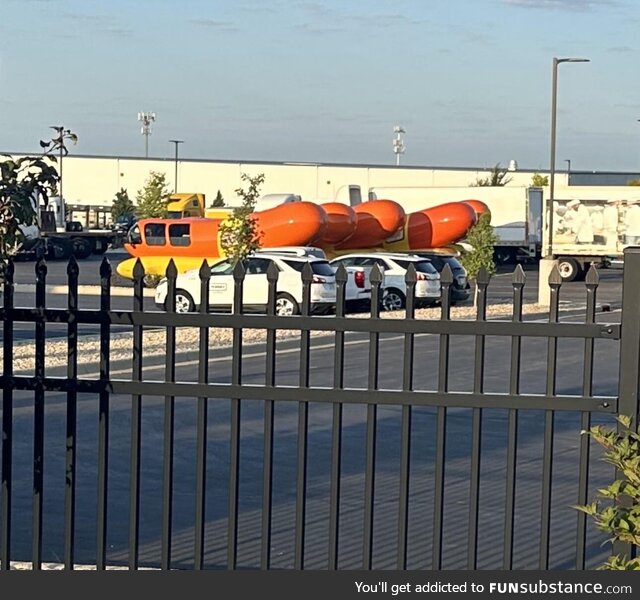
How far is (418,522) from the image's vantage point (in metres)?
7.93

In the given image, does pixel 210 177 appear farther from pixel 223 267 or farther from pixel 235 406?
pixel 235 406

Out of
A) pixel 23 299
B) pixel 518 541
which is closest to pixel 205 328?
pixel 518 541

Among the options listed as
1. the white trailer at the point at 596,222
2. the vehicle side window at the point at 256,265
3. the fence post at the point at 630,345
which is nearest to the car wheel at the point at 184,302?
the vehicle side window at the point at 256,265

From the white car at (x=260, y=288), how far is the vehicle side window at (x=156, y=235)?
332 inches

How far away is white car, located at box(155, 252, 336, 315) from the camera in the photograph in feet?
78.1

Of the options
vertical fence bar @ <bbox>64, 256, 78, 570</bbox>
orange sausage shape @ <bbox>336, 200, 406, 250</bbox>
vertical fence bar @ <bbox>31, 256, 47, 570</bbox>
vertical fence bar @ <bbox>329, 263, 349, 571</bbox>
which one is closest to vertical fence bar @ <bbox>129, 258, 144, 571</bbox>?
vertical fence bar @ <bbox>64, 256, 78, 570</bbox>

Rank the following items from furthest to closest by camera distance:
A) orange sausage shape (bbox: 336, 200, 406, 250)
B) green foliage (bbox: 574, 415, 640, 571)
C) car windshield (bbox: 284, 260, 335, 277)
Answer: orange sausage shape (bbox: 336, 200, 406, 250) → car windshield (bbox: 284, 260, 335, 277) → green foliage (bbox: 574, 415, 640, 571)

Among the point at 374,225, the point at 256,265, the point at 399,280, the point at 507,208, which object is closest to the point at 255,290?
the point at 256,265

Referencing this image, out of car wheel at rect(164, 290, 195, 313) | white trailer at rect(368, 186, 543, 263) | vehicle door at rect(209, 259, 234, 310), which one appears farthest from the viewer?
white trailer at rect(368, 186, 543, 263)

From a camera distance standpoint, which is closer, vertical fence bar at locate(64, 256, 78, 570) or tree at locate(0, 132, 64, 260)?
tree at locate(0, 132, 64, 260)

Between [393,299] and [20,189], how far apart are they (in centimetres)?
2288

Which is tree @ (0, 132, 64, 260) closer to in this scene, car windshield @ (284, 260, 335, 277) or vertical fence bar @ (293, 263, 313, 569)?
vertical fence bar @ (293, 263, 313, 569)

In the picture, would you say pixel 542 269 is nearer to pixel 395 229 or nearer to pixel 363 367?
pixel 395 229

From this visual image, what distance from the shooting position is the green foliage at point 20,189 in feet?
14.4
